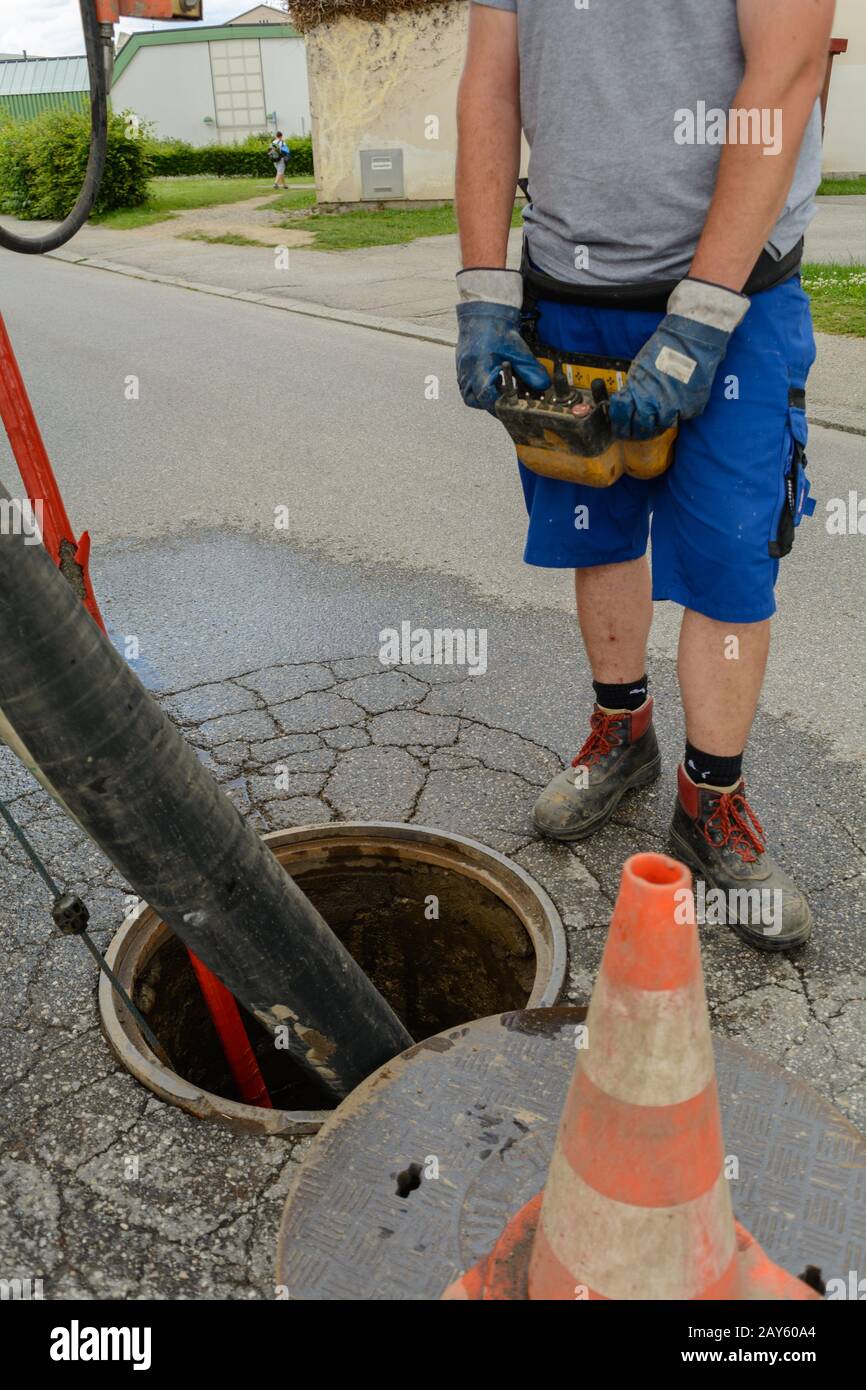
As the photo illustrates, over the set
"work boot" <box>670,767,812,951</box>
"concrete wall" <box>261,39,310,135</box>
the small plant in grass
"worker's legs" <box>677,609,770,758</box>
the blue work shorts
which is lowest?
"work boot" <box>670,767,812,951</box>

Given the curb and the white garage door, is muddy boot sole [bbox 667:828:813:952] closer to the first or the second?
the curb

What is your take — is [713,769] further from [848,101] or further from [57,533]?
[848,101]

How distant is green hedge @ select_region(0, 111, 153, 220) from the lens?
2006cm

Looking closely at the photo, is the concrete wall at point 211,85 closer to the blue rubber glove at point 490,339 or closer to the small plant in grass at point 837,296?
the small plant in grass at point 837,296

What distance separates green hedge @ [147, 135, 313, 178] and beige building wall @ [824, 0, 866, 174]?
15.4 m

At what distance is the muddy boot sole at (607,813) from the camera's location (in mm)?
2752

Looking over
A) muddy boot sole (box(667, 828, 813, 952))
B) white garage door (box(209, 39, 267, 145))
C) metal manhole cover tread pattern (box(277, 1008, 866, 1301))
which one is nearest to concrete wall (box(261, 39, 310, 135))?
white garage door (box(209, 39, 267, 145))

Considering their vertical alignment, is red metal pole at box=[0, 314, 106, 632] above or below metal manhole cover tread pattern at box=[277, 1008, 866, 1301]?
above

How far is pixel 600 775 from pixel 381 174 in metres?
15.9

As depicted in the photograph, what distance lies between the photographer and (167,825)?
1.59 metres

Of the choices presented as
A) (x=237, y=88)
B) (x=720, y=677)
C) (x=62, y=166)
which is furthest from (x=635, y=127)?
(x=237, y=88)

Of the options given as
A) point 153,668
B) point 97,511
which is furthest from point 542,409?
point 97,511

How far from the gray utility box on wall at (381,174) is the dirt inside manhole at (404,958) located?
15956 millimetres

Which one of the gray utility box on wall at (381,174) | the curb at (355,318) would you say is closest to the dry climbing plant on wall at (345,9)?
the gray utility box on wall at (381,174)
